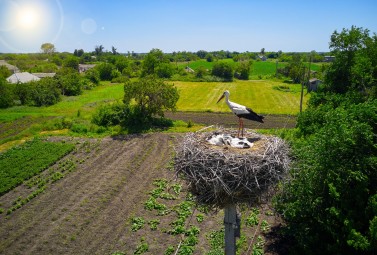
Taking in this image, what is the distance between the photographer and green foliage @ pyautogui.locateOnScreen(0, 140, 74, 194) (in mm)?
21647

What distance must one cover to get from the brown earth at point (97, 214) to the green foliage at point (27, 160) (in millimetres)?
983

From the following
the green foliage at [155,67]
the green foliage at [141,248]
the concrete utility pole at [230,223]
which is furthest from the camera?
the green foliage at [155,67]

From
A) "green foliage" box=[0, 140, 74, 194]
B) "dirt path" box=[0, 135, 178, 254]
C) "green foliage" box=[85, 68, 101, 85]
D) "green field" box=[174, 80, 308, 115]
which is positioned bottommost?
"dirt path" box=[0, 135, 178, 254]

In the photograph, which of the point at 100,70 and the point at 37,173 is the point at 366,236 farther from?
the point at 100,70

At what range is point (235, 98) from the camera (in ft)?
177

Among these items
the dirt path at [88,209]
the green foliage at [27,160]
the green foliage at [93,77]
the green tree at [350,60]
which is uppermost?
the green tree at [350,60]

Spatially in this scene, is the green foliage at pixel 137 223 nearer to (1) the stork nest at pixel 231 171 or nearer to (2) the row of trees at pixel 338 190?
(2) the row of trees at pixel 338 190

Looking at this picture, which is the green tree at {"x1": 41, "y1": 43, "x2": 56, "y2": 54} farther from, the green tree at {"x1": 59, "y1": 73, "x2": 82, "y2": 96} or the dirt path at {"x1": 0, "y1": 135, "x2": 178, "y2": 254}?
the dirt path at {"x1": 0, "y1": 135, "x2": 178, "y2": 254}

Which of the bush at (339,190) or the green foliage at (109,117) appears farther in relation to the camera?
the green foliage at (109,117)

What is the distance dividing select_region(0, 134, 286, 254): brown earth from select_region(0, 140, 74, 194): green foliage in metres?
0.98

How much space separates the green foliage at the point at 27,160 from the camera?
21.6m

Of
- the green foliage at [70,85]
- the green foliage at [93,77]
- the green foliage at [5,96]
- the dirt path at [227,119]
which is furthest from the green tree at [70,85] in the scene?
the dirt path at [227,119]

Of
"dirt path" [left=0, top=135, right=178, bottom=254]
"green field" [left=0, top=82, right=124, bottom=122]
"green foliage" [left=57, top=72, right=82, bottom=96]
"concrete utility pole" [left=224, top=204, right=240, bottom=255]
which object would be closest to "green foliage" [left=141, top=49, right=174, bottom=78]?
"green field" [left=0, top=82, right=124, bottom=122]

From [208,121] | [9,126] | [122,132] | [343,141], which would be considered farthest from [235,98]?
[343,141]
